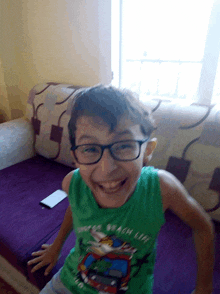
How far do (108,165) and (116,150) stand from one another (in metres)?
0.04

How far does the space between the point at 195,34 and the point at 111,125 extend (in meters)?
1.03

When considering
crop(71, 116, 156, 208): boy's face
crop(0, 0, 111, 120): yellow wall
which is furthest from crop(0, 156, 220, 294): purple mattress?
crop(0, 0, 111, 120): yellow wall

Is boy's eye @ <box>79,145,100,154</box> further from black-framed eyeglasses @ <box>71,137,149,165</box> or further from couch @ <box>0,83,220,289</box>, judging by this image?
couch @ <box>0,83,220,289</box>

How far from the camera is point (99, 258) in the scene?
63cm

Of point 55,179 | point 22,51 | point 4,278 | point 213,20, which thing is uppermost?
point 213,20

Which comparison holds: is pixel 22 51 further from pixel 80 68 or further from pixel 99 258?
pixel 99 258

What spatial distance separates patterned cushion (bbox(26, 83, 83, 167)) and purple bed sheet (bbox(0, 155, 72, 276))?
0.10 metres

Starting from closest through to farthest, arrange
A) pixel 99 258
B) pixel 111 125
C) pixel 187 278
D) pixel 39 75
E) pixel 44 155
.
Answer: pixel 111 125, pixel 99 258, pixel 187 278, pixel 44 155, pixel 39 75

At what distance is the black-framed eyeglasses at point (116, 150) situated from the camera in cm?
51

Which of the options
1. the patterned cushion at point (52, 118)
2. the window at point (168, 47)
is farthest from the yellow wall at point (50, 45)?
the patterned cushion at point (52, 118)

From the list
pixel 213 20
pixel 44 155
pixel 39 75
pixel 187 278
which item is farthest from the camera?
pixel 39 75

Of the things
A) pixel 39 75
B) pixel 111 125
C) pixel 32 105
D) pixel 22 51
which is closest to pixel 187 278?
pixel 111 125

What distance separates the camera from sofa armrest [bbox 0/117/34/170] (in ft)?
4.83

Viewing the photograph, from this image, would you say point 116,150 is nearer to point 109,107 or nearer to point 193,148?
point 109,107
